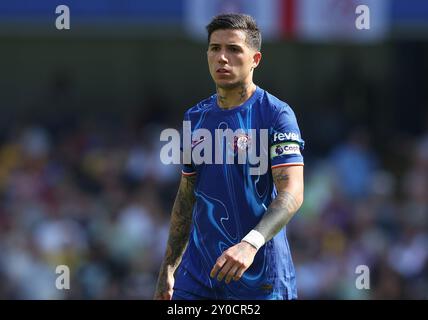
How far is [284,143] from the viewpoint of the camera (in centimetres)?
626

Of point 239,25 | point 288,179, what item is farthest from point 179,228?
point 239,25

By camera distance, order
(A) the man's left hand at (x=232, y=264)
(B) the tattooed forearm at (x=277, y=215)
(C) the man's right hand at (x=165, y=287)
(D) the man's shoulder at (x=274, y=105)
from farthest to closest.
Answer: (C) the man's right hand at (x=165, y=287)
(D) the man's shoulder at (x=274, y=105)
(B) the tattooed forearm at (x=277, y=215)
(A) the man's left hand at (x=232, y=264)

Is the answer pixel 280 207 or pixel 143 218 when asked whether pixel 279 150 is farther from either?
pixel 143 218

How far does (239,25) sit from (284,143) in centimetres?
72

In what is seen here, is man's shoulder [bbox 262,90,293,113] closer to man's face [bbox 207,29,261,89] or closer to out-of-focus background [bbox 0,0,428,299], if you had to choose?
man's face [bbox 207,29,261,89]

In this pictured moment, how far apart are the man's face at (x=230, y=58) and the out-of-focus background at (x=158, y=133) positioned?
20.7 ft

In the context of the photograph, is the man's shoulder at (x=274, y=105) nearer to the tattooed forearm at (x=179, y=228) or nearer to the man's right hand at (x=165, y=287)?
the tattooed forearm at (x=179, y=228)

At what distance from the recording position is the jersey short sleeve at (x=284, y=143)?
6.25 m

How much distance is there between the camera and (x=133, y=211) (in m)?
14.3

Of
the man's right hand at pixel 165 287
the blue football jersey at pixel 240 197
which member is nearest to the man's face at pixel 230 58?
the blue football jersey at pixel 240 197

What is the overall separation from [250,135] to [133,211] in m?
8.04

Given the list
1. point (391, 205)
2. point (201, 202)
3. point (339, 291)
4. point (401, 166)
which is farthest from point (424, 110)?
point (201, 202)

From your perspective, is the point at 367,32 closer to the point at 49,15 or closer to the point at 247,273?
the point at 49,15

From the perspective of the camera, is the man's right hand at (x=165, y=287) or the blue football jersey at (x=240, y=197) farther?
the man's right hand at (x=165, y=287)
